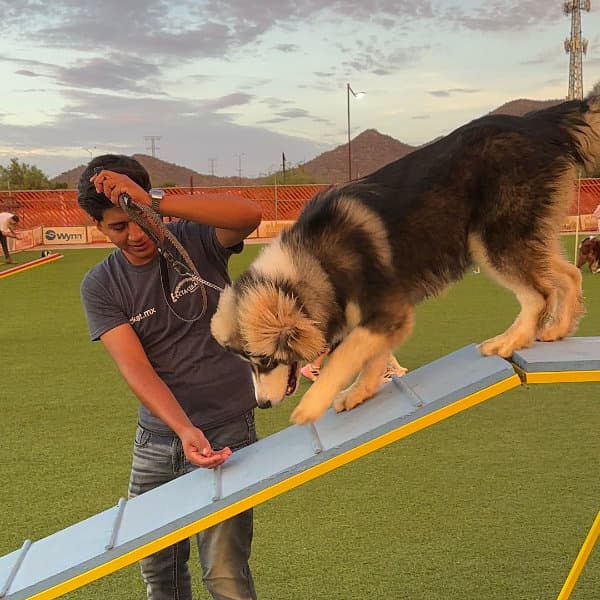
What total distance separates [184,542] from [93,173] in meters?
1.62

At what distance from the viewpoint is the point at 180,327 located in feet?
10.7

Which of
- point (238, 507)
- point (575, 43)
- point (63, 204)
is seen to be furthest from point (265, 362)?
point (575, 43)

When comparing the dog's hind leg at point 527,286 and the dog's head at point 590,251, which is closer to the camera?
the dog's hind leg at point 527,286

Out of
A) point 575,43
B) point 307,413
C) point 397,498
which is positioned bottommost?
point 397,498

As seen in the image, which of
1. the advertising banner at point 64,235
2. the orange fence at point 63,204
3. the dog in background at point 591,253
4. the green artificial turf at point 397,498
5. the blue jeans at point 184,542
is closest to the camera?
the blue jeans at point 184,542

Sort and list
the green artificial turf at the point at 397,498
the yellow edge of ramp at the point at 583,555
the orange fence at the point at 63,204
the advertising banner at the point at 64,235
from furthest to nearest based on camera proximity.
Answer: the orange fence at the point at 63,204
the advertising banner at the point at 64,235
the green artificial turf at the point at 397,498
the yellow edge of ramp at the point at 583,555

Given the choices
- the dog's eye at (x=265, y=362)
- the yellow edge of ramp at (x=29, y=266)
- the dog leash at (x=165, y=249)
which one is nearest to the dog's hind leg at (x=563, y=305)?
the dog's eye at (x=265, y=362)

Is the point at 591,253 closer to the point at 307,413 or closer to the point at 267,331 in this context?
the point at 307,413

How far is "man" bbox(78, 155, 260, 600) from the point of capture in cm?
298

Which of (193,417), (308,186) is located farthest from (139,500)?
(308,186)

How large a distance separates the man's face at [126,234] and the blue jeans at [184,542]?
0.77 metres

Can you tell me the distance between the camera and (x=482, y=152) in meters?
3.10

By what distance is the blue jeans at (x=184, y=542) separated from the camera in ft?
Answer: 9.99

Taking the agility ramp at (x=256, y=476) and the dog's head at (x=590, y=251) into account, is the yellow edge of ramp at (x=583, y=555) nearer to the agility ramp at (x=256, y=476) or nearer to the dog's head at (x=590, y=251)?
the agility ramp at (x=256, y=476)
